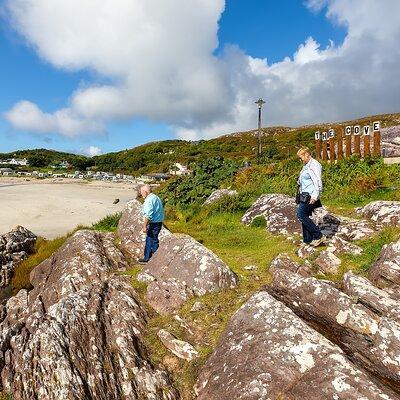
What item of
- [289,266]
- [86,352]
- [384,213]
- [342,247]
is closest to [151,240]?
[289,266]

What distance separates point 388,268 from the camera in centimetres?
771

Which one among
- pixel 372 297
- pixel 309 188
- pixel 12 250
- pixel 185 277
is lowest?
pixel 12 250

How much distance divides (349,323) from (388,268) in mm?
1844

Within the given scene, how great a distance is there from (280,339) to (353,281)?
2.44 metres

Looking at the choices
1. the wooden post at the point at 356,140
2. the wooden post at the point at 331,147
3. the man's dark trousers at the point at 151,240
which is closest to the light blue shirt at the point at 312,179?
the man's dark trousers at the point at 151,240

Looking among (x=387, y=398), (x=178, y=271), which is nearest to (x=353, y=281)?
(x=387, y=398)

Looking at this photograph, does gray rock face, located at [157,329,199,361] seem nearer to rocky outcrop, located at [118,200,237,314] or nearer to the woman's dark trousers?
rocky outcrop, located at [118,200,237,314]

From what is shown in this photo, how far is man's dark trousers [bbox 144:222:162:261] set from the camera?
38.1ft

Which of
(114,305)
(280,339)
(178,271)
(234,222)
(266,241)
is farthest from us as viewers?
(234,222)

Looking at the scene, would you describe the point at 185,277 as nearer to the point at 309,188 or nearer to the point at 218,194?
the point at 309,188

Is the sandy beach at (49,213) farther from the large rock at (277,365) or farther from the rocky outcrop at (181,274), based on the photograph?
the large rock at (277,365)

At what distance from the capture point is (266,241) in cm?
1263

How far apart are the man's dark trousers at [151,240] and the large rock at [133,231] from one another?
112 centimetres

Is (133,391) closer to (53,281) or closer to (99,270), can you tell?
(99,270)
